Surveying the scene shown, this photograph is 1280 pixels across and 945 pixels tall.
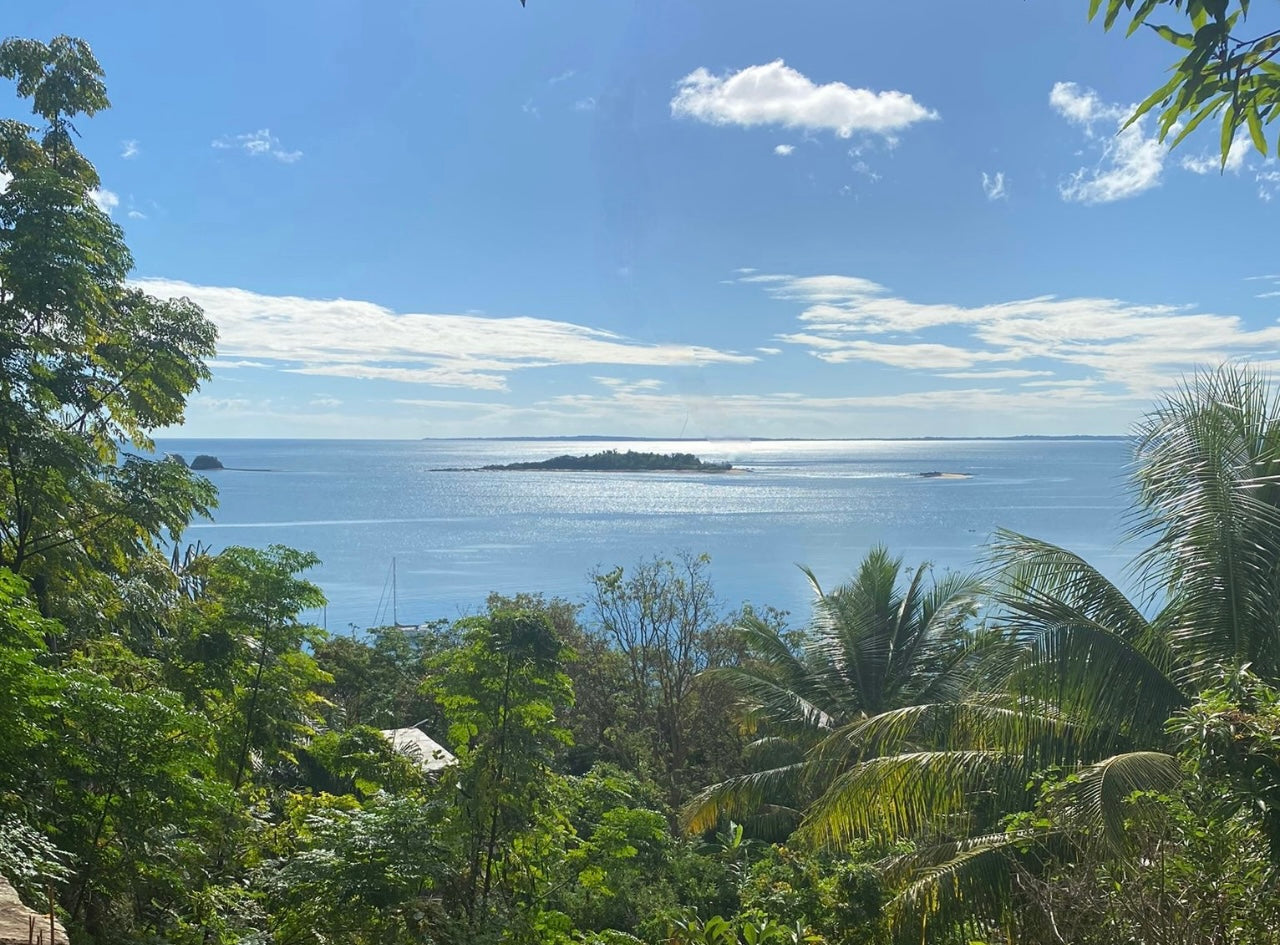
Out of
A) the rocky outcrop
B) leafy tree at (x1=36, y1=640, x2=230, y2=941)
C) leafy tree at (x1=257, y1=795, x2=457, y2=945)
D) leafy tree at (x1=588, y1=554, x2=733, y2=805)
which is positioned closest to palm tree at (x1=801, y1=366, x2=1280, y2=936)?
leafy tree at (x1=257, y1=795, x2=457, y2=945)

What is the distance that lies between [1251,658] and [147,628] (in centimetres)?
860

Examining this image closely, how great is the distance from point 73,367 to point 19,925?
195 inches

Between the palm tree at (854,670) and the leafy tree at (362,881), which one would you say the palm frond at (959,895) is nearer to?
the leafy tree at (362,881)

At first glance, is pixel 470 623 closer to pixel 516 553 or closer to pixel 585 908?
pixel 585 908

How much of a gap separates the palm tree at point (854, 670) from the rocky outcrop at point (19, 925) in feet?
34.8

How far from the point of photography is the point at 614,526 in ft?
251

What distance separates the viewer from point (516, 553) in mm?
60875

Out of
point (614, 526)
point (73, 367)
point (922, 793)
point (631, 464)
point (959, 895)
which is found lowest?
point (614, 526)

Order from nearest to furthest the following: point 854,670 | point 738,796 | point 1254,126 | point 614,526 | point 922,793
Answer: point 1254,126 < point 922,793 < point 738,796 < point 854,670 < point 614,526

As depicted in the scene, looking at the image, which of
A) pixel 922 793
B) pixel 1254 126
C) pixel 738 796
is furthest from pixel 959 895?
pixel 738 796

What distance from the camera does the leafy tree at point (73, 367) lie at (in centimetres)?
577

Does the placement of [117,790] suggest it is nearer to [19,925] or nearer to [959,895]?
[19,925]

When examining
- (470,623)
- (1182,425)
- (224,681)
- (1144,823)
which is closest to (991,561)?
(1182,425)

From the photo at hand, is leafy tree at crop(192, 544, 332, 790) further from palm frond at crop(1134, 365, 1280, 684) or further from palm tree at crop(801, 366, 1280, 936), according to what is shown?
palm frond at crop(1134, 365, 1280, 684)
